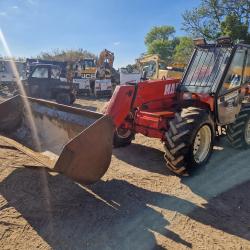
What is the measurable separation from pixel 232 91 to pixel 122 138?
7.99 ft

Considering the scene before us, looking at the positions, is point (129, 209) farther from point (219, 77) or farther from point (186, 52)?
point (186, 52)

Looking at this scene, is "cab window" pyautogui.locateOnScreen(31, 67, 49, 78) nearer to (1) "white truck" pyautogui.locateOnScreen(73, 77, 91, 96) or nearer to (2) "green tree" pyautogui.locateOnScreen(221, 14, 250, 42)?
(1) "white truck" pyautogui.locateOnScreen(73, 77, 91, 96)

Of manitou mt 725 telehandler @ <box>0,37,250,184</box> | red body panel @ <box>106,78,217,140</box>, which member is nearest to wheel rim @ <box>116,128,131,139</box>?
manitou mt 725 telehandler @ <box>0,37,250,184</box>

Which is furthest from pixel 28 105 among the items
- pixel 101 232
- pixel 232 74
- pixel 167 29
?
pixel 167 29

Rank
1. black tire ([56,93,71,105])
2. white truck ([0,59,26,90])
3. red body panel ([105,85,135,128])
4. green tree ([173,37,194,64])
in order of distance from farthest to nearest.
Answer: green tree ([173,37,194,64]) < white truck ([0,59,26,90]) < black tire ([56,93,71,105]) < red body panel ([105,85,135,128])

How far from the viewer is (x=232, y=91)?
629 cm

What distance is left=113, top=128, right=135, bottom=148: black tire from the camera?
6.62 m

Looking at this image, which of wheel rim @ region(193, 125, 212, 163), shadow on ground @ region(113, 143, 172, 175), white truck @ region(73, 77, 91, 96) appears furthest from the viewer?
white truck @ region(73, 77, 91, 96)

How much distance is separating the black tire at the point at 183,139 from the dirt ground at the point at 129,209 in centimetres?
30

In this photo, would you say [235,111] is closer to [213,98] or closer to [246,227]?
[213,98]

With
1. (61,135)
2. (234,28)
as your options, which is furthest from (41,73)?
(234,28)

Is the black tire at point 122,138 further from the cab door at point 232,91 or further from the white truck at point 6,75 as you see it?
the white truck at point 6,75

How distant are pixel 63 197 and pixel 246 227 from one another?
2473 mm

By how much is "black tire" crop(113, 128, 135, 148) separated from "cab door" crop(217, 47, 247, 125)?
1901 mm
